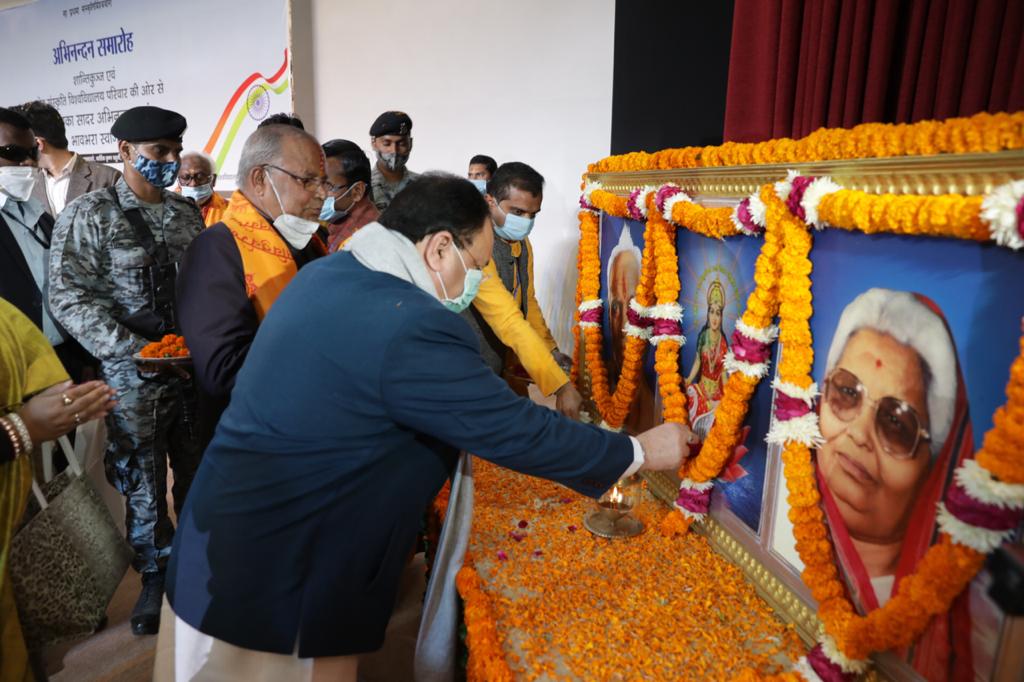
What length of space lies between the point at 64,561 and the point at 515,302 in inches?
73.5

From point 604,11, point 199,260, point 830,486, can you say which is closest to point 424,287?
point 830,486

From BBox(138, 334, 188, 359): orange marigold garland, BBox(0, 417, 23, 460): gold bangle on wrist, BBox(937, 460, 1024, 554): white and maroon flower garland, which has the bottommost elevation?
BBox(0, 417, 23, 460): gold bangle on wrist

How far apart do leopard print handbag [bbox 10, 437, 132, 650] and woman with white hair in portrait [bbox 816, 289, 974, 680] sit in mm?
2252

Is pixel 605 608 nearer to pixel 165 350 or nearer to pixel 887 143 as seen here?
pixel 887 143

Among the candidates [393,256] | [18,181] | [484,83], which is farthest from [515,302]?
[484,83]

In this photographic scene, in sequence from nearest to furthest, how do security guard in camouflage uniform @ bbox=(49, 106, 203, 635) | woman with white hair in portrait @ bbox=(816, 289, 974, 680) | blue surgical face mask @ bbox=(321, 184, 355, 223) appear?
1. woman with white hair in portrait @ bbox=(816, 289, 974, 680)
2. security guard in camouflage uniform @ bbox=(49, 106, 203, 635)
3. blue surgical face mask @ bbox=(321, 184, 355, 223)

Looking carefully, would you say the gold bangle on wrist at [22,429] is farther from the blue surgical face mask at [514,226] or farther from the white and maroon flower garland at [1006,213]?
the white and maroon flower garland at [1006,213]

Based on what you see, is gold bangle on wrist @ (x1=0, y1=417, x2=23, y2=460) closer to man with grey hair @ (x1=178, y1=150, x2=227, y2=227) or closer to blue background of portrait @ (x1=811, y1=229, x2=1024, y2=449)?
blue background of portrait @ (x1=811, y1=229, x2=1024, y2=449)

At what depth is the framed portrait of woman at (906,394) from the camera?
3.37ft

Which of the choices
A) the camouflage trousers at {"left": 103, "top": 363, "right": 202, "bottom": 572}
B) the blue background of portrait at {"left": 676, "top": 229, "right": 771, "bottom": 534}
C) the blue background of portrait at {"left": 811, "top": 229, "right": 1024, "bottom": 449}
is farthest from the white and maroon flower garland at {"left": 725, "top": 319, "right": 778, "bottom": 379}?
the camouflage trousers at {"left": 103, "top": 363, "right": 202, "bottom": 572}

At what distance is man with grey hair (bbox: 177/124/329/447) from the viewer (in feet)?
7.13

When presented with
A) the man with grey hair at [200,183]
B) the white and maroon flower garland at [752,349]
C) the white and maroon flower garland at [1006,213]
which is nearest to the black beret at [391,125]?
the man with grey hair at [200,183]

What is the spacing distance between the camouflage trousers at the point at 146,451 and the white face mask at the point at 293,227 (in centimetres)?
103

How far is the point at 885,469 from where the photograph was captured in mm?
1243
